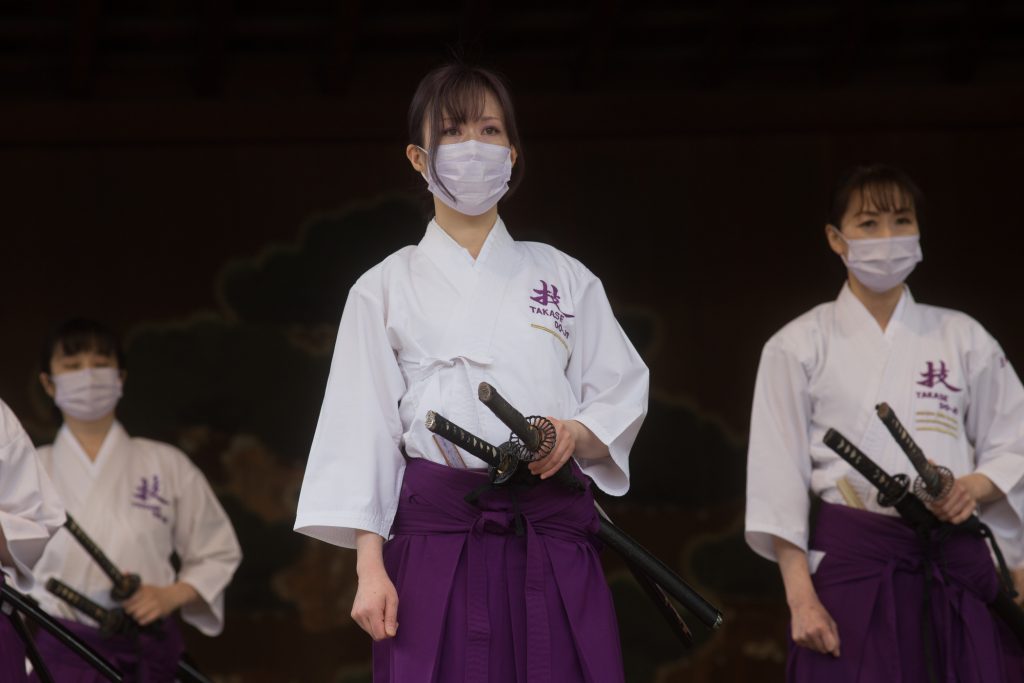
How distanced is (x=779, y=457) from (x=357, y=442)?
1390 millimetres

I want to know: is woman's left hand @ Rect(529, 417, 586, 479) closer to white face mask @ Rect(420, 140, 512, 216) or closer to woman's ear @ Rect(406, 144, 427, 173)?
white face mask @ Rect(420, 140, 512, 216)

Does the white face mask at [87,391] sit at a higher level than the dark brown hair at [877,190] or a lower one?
lower

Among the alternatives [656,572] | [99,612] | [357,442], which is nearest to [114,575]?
[99,612]

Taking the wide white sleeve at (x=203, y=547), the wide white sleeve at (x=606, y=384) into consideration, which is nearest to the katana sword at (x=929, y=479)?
the wide white sleeve at (x=606, y=384)

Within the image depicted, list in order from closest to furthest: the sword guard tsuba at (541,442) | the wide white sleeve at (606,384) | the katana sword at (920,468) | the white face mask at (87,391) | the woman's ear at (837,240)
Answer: the sword guard tsuba at (541,442) < the wide white sleeve at (606,384) < the katana sword at (920,468) < the woman's ear at (837,240) < the white face mask at (87,391)

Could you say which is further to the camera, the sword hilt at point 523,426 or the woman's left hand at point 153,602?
the woman's left hand at point 153,602

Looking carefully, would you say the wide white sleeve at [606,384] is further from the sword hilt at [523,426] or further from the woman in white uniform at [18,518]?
the woman in white uniform at [18,518]

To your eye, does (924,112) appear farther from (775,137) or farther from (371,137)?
(371,137)

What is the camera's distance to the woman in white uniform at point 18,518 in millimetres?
3264

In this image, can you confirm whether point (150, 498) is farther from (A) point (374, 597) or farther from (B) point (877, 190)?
(B) point (877, 190)

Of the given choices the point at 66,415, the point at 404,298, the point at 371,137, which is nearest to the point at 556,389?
the point at 404,298

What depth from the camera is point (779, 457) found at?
3721mm

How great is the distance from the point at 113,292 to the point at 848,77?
10.5ft

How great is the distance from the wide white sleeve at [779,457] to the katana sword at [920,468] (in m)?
0.39
